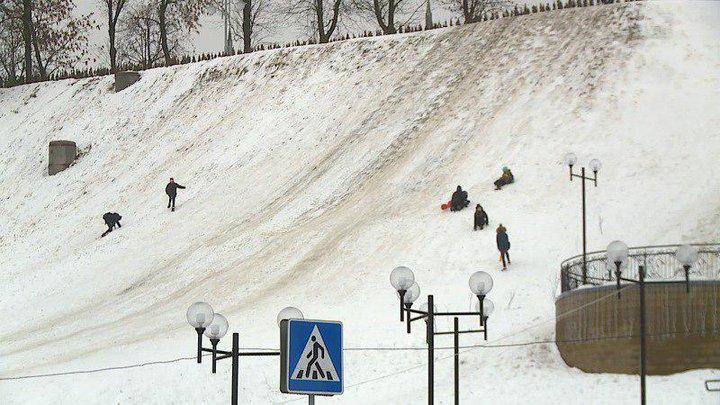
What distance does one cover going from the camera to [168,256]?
159 feet

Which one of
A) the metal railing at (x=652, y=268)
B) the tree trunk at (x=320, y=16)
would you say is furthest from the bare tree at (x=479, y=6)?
the metal railing at (x=652, y=268)

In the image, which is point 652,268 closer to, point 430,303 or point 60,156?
point 430,303

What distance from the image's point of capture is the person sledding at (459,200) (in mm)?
43344

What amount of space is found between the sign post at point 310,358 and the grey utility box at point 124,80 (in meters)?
60.0

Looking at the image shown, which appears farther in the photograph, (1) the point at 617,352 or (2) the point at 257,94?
(2) the point at 257,94

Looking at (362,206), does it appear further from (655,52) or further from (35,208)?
(35,208)

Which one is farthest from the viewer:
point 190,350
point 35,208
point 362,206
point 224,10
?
point 224,10

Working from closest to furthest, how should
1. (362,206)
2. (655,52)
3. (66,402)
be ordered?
1. (66,402)
2. (362,206)
3. (655,52)

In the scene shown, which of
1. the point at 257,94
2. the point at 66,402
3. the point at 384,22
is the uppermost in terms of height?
the point at 384,22

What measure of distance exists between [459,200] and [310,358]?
30.9 meters

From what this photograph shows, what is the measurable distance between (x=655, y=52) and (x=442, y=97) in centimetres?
855

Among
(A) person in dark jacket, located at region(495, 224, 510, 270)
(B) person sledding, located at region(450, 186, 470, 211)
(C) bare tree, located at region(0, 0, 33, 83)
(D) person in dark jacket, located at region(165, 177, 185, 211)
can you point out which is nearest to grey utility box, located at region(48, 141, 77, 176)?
(D) person in dark jacket, located at region(165, 177, 185, 211)

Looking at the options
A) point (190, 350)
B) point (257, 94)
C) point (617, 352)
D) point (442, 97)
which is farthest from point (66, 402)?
point (257, 94)

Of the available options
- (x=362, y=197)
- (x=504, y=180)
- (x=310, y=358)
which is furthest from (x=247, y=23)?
(x=310, y=358)
